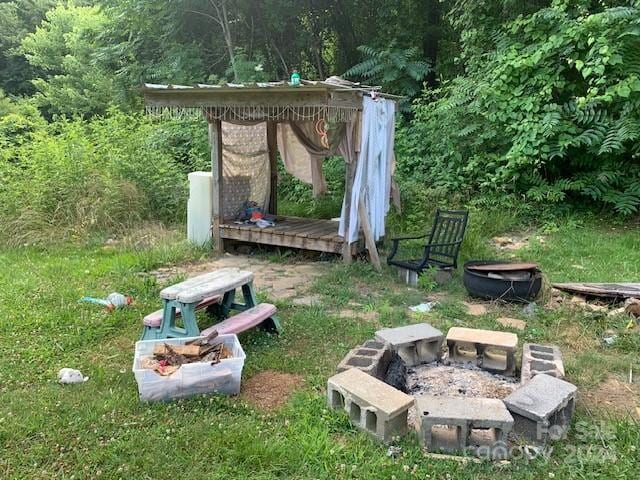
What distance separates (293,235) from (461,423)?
171 inches

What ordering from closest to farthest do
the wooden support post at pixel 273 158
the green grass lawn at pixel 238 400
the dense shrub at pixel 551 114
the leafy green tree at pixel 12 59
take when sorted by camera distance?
1. the green grass lawn at pixel 238 400
2. the dense shrub at pixel 551 114
3. the wooden support post at pixel 273 158
4. the leafy green tree at pixel 12 59

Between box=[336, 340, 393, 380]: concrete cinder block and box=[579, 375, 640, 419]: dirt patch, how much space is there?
1207mm

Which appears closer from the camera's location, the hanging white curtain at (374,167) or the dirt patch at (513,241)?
the hanging white curtain at (374,167)

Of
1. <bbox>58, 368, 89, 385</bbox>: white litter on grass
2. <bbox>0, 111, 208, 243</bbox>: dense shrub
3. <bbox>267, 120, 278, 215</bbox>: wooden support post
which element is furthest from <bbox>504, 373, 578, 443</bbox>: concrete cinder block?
<bbox>0, 111, 208, 243</bbox>: dense shrub

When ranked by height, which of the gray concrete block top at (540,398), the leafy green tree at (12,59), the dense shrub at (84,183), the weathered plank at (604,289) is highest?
the leafy green tree at (12,59)

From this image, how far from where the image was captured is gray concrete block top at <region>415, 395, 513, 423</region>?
8.63 feet

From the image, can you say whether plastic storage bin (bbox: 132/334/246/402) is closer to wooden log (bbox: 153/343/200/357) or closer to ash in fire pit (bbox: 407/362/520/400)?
wooden log (bbox: 153/343/200/357)

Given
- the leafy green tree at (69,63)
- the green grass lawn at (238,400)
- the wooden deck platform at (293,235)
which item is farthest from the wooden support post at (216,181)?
the leafy green tree at (69,63)

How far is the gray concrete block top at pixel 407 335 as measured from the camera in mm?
3670

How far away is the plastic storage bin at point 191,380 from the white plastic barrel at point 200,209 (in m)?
4.21

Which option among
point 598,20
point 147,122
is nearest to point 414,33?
point 598,20

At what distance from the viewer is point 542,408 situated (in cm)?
271

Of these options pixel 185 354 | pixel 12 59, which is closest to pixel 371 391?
pixel 185 354

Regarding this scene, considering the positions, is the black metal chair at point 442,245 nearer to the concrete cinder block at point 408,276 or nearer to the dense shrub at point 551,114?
the concrete cinder block at point 408,276
